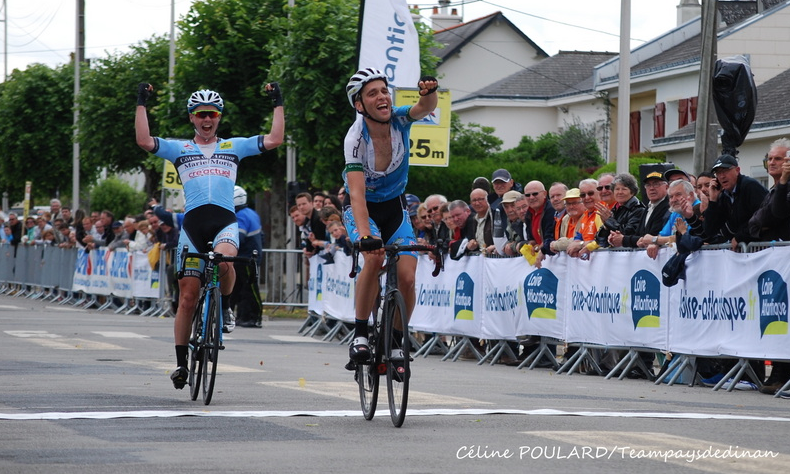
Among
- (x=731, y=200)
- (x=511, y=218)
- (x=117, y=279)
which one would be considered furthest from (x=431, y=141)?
(x=117, y=279)

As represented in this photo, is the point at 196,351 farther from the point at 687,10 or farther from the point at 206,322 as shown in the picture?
the point at 687,10

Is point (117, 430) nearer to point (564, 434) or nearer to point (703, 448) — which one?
point (564, 434)

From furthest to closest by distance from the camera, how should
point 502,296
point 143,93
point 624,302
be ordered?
point 502,296 < point 624,302 < point 143,93

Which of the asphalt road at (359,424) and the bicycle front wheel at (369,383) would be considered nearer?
the asphalt road at (359,424)

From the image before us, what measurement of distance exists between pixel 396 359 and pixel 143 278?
68.7 ft

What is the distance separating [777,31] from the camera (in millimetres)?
49250

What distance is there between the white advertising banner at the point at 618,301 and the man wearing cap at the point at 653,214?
0.48 feet

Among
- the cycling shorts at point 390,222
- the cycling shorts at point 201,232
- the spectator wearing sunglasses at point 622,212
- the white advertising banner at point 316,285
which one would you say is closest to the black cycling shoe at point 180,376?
the cycling shorts at point 201,232

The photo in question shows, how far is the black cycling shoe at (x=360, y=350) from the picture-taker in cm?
880

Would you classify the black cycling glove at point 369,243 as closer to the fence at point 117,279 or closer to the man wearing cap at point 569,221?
the man wearing cap at point 569,221

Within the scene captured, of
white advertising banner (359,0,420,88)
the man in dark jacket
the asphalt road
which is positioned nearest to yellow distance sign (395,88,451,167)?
white advertising banner (359,0,420,88)

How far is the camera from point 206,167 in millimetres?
10570

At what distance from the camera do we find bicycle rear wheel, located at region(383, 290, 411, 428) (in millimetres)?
8234

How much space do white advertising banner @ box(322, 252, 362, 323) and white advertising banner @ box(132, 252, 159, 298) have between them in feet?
22.8
